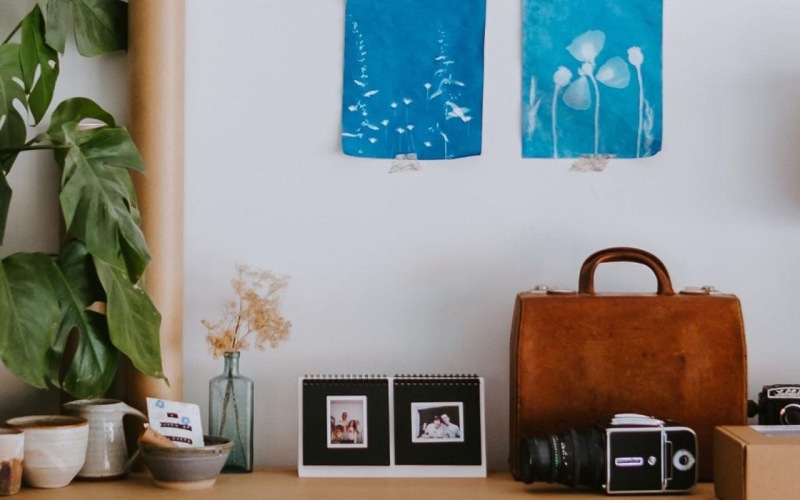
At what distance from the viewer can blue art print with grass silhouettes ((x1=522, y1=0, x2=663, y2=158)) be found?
206 cm

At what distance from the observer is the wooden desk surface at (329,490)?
1731 millimetres

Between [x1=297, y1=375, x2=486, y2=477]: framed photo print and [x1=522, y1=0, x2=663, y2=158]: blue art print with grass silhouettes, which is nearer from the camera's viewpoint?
[x1=297, y1=375, x2=486, y2=477]: framed photo print

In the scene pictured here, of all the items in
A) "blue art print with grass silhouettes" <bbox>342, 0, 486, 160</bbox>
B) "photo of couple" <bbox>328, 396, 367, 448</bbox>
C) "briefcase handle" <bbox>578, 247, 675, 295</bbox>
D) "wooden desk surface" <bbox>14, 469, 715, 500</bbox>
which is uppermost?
"blue art print with grass silhouettes" <bbox>342, 0, 486, 160</bbox>

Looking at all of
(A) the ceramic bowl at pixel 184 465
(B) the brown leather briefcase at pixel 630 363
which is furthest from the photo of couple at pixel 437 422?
(A) the ceramic bowl at pixel 184 465

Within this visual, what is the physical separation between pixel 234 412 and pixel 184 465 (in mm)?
203

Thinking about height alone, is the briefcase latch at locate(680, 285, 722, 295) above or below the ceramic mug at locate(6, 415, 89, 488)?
above

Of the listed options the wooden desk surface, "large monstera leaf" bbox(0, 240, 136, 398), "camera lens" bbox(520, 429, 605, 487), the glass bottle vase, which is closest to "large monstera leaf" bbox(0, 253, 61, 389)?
"large monstera leaf" bbox(0, 240, 136, 398)

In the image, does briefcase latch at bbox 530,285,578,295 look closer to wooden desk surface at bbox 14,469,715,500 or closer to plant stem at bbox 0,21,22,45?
wooden desk surface at bbox 14,469,715,500

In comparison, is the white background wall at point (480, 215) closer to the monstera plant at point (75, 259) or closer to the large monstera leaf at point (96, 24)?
the large monstera leaf at point (96, 24)

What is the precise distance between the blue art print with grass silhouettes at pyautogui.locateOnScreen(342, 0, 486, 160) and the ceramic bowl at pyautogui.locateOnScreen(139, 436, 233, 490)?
675 mm

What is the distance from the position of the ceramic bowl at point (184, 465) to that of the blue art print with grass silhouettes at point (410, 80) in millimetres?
675

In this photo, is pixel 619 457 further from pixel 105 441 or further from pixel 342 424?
pixel 105 441

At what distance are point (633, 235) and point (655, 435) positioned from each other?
476 mm

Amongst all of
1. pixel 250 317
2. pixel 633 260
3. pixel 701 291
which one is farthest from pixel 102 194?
pixel 701 291
